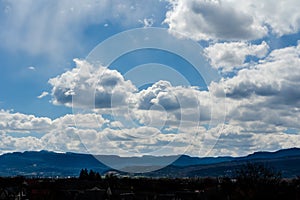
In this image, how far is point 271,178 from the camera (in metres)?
103

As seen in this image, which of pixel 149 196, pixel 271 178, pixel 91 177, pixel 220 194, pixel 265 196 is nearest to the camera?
pixel 265 196

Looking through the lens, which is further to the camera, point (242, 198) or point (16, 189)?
point (16, 189)

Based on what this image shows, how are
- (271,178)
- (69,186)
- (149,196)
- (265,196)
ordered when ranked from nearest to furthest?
(265,196) → (271,178) → (149,196) → (69,186)

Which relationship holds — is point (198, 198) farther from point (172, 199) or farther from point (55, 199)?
point (55, 199)

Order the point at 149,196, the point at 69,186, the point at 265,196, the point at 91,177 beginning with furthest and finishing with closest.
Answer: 1. the point at 91,177
2. the point at 69,186
3. the point at 149,196
4. the point at 265,196

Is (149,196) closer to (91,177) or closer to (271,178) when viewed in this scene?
(271,178)

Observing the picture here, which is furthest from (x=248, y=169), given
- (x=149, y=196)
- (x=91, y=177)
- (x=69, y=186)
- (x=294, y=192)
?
(x=91, y=177)

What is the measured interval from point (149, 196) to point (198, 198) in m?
14.7

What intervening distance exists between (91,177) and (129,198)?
6350cm

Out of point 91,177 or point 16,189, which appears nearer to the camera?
point 16,189

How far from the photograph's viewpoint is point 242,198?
73.4 meters

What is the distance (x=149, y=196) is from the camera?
11438 centimetres

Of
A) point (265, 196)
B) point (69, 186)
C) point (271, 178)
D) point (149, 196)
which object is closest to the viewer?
point (265, 196)

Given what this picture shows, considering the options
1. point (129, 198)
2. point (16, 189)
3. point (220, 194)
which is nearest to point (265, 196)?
point (220, 194)
